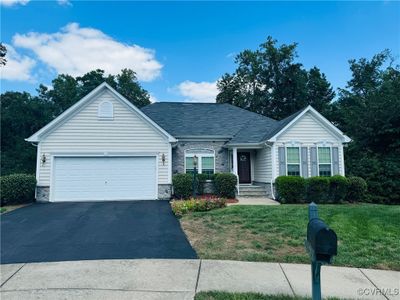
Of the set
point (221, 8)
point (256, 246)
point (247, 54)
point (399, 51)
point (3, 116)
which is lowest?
point (256, 246)

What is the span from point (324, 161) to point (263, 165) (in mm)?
3289

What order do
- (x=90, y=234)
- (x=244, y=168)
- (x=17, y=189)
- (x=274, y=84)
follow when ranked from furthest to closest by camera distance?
1. (x=274, y=84)
2. (x=244, y=168)
3. (x=17, y=189)
4. (x=90, y=234)

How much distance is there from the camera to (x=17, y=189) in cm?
1277

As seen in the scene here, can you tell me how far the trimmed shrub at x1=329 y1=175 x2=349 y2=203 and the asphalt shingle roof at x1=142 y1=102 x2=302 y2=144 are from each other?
3.82 m

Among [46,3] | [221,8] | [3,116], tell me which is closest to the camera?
[46,3]

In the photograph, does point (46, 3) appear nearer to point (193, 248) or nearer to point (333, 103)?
point (193, 248)

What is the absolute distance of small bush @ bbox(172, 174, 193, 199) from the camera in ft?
46.0

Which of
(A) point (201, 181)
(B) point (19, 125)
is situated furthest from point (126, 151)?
(B) point (19, 125)

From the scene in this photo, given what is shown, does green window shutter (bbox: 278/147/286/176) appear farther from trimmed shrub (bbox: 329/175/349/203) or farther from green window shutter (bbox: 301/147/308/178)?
trimmed shrub (bbox: 329/175/349/203)

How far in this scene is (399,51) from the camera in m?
28.8

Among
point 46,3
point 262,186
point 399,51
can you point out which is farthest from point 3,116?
point 399,51

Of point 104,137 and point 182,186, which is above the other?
point 104,137

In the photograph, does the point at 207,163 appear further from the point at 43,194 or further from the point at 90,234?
the point at 90,234

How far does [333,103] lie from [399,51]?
8.16 m
